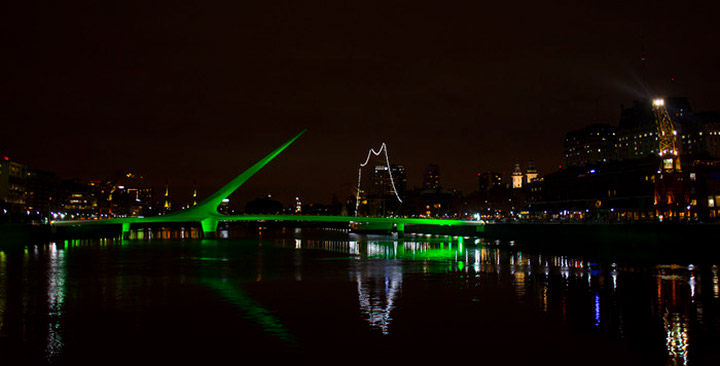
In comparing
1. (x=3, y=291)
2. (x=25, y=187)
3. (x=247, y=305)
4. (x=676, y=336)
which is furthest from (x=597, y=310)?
(x=25, y=187)

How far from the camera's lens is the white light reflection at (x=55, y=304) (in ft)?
42.0

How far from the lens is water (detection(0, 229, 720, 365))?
12.3 m

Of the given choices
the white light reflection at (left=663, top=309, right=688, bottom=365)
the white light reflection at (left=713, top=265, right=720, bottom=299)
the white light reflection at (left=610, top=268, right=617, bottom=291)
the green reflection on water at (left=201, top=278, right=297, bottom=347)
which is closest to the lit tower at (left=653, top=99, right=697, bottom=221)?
the white light reflection at (left=610, top=268, right=617, bottom=291)

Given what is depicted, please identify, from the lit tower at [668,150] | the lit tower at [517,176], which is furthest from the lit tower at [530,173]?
the lit tower at [668,150]

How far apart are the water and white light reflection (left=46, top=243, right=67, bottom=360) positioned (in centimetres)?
6

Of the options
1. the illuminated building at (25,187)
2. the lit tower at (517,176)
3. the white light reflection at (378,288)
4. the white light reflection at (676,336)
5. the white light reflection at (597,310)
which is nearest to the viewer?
the white light reflection at (676,336)

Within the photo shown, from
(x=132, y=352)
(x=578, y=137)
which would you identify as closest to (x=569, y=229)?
(x=132, y=352)

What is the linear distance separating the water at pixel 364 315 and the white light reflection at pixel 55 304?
0.19 feet

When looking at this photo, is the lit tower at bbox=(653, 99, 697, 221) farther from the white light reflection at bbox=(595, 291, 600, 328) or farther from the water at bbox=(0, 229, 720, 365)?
the white light reflection at bbox=(595, 291, 600, 328)

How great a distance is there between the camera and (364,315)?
16.2m

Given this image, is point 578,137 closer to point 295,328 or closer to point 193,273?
point 193,273

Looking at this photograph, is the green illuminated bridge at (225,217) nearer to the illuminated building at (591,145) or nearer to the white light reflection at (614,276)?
the white light reflection at (614,276)

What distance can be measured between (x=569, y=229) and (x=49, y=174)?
104 meters

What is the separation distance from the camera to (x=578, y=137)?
140 metres
